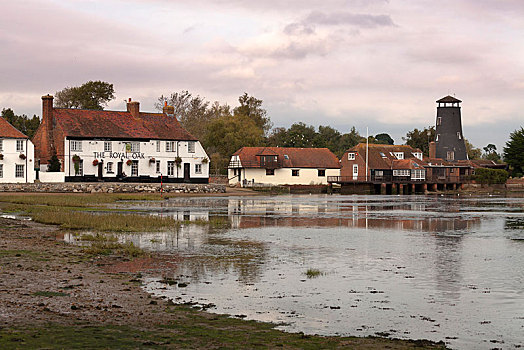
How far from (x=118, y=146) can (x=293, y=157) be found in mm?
35084

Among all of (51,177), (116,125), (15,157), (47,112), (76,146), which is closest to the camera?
(15,157)

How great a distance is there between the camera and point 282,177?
103250 mm

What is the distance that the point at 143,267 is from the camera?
18.6m

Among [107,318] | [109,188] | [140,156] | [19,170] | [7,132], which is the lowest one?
[107,318]

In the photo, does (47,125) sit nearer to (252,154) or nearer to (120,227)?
(252,154)

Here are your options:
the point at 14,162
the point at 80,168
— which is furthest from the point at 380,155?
the point at 14,162

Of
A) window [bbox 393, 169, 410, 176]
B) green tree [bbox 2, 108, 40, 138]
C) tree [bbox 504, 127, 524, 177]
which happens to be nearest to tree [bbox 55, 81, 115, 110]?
green tree [bbox 2, 108, 40, 138]

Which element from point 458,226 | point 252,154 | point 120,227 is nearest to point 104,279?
point 120,227

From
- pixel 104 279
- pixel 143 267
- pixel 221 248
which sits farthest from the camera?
pixel 221 248

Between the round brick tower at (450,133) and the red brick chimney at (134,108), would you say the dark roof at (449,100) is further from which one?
the red brick chimney at (134,108)

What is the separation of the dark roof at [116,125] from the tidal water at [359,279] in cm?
4614

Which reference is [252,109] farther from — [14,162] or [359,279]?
[359,279]

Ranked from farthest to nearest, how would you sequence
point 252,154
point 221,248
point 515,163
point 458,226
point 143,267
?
point 515,163 < point 252,154 < point 458,226 < point 221,248 < point 143,267

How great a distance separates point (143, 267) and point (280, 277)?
399 centimetres
